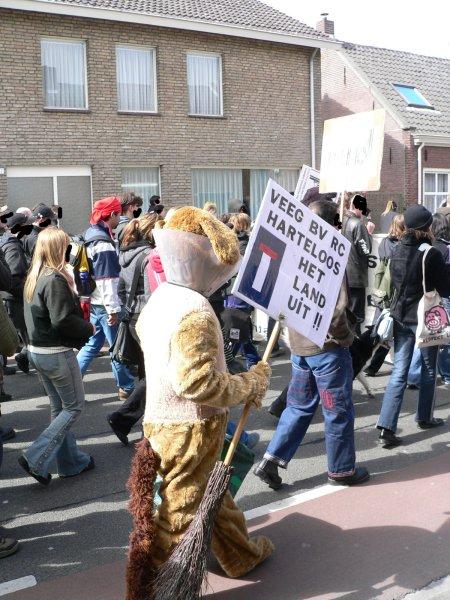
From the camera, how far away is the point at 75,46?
51.0 ft

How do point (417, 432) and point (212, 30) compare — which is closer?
point (417, 432)

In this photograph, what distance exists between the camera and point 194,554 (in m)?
3.15

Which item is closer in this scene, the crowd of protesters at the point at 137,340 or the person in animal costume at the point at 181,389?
the person in animal costume at the point at 181,389

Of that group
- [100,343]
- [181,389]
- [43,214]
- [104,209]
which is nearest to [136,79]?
[43,214]

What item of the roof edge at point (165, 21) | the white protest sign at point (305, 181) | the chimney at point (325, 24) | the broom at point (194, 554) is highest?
the chimney at point (325, 24)

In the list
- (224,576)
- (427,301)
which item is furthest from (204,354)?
(427,301)

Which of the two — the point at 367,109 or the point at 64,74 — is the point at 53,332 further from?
the point at 367,109

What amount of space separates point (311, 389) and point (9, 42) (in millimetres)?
12097

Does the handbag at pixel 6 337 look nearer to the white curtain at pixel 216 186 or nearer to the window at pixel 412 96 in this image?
the white curtain at pixel 216 186

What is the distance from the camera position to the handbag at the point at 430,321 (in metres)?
5.83

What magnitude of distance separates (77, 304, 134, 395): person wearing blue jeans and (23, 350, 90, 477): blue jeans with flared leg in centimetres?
Result: 178

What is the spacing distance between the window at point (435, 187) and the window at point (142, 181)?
9.41 meters

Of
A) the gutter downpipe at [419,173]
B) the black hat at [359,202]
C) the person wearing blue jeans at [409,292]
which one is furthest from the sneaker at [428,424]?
the gutter downpipe at [419,173]

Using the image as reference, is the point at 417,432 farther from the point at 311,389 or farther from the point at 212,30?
the point at 212,30
